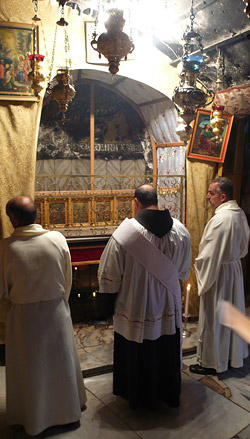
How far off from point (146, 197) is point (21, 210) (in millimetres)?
1091

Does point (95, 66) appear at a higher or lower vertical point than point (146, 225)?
higher

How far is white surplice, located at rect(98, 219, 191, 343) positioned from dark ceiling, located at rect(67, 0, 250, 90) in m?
2.55

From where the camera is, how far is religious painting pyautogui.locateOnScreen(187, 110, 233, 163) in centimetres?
517

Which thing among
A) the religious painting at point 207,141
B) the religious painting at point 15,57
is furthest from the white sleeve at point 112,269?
the religious painting at point 207,141

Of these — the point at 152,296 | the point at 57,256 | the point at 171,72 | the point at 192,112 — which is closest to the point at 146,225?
the point at 152,296

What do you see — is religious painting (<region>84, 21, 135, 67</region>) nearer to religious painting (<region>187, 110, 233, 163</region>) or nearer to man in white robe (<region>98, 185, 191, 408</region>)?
religious painting (<region>187, 110, 233, 163</region>)

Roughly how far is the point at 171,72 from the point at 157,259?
3280 millimetres

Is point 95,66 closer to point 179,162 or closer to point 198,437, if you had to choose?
point 179,162

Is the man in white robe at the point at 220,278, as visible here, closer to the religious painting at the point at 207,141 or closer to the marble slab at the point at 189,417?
the marble slab at the point at 189,417

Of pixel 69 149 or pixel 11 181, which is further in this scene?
pixel 69 149

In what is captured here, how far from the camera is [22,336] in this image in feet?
9.22

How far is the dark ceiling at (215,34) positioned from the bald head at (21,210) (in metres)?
2.73

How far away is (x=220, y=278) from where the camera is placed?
4.02m

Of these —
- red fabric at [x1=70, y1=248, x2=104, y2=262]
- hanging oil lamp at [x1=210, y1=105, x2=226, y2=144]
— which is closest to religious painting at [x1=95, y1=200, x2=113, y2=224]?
red fabric at [x1=70, y1=248, x2=104, y2=262]
